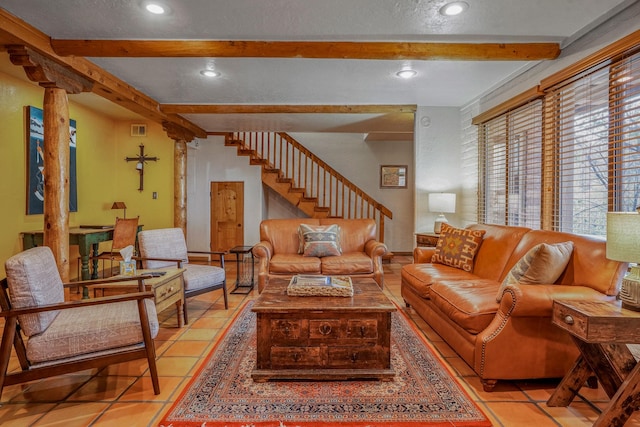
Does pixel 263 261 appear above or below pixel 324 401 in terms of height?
above

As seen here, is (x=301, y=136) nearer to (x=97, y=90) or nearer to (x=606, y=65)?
(x=97, y=90)

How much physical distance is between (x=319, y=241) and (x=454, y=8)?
269cm

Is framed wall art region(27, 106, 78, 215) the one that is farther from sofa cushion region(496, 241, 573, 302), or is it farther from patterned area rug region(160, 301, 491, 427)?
sofa cushion region(496, 241, 573, 302)

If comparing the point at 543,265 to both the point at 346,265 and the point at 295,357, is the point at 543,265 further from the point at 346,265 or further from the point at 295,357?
the point at 346,265

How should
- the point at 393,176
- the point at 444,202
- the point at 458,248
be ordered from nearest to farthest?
the point at 458,248, the point at 444,202, the point at 393,176

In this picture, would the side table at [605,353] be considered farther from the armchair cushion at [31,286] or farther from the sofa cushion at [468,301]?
the armchair cushion at [31,286]

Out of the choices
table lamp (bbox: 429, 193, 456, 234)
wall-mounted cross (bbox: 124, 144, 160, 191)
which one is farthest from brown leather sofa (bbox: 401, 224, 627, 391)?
wall-mounted cross (bbox: 124, 144, 160, 191)

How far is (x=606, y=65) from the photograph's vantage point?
254 centimetres

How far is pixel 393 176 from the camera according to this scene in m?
7.50

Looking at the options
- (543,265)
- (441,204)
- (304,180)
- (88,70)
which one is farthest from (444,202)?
(88,70)

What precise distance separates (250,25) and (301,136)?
4894 millimetres

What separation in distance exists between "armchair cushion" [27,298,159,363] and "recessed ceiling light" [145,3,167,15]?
210cm

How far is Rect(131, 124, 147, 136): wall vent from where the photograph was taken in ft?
20.4

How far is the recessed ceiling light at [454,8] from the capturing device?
2365 mm
